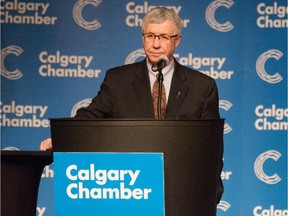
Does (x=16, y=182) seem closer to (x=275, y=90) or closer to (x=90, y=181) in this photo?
(x=90, y=181)

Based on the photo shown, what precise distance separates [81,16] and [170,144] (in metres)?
2.63

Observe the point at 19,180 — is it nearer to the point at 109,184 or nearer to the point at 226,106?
the point at 109,184

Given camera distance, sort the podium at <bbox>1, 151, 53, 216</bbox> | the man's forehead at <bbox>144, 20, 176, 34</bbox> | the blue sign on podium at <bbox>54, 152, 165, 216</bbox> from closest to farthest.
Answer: the blue sign on podium at <bbox>54, 152, 165, 216</bbox>
the podium at <bbox>1, 151, 53, 216</bbox>
the man's forehead at <bbox>144, 20, 176, 34</bbox>

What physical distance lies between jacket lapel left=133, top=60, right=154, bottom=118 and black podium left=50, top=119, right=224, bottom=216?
466 millimetres

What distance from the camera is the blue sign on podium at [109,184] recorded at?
86.1 inches

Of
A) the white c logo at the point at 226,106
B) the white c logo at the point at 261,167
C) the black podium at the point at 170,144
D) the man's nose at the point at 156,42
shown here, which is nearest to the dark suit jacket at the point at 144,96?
the man's nose at the point at 156,42

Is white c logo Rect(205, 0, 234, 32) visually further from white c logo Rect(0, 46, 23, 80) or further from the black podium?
the black podium

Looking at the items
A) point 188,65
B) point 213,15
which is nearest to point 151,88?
point 188,65

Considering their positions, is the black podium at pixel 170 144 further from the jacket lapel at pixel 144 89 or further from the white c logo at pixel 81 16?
the white c logo at pixel 81 16

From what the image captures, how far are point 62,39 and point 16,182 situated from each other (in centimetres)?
225

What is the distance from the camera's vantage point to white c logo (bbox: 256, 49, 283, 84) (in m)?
4.64

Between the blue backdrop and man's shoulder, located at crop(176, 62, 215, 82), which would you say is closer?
man's shoulder, located at crop(176, 62, 215, 82)

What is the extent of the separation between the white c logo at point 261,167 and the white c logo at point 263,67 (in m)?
0.51

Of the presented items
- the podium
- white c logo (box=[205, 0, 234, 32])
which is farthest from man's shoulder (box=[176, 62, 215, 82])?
white c logo (box=[205, 0, 234, 32])
